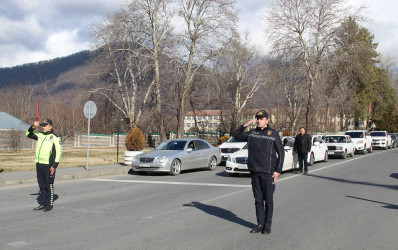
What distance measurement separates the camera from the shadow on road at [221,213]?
691 centimetres

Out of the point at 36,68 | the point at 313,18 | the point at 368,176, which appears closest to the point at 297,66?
the point at 313,18

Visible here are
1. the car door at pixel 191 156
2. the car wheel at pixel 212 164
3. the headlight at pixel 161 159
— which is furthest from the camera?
the car wheel at pixel 212 164

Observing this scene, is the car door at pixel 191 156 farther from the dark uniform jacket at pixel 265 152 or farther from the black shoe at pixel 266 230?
the dark uniform jacket at pixel 265 152

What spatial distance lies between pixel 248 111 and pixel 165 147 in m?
39.9

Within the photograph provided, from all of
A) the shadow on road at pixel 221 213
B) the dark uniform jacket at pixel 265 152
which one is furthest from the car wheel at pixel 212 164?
the dark uniform jacket at pixel 265 152

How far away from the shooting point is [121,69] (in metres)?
39.8

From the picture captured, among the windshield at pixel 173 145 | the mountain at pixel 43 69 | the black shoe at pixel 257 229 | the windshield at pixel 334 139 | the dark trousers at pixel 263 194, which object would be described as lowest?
the black shoe at pixel 257 229

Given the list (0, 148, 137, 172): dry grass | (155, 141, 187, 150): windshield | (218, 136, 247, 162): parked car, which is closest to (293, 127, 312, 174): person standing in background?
(218, 136, 247, 162): parked car

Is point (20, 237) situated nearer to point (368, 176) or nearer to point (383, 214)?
point (383, 214)

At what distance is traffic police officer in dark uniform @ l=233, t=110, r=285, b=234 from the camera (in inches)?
231

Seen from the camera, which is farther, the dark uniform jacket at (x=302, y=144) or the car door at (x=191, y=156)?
the car door at (x=191, y=156)

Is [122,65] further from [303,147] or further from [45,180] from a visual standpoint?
[45,180]

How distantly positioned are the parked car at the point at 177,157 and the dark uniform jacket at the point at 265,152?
360 inches

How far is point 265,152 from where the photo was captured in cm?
590
